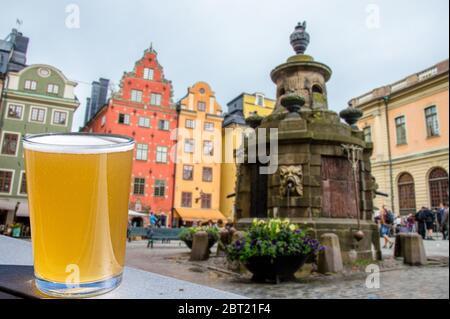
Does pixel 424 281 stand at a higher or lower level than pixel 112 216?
lower

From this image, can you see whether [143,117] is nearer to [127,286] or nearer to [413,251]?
[127,286]

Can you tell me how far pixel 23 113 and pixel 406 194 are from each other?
94.2 feet

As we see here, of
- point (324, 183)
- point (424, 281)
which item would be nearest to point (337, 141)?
point (324, 183)

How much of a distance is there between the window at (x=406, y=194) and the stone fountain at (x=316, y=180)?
18582mm

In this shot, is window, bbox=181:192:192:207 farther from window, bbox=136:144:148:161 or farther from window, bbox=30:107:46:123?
window, bbox=30:107:46:123

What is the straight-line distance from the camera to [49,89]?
6.15ft

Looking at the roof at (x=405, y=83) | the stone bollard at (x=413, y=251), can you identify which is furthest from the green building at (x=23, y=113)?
the roof at (x=405, y=83)

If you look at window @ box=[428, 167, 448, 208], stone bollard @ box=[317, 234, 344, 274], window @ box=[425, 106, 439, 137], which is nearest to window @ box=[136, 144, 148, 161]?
stone bollard @ box=[317, 234, 344, 274]

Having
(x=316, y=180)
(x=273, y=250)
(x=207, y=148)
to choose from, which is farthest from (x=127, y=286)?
(x=316, y=180)

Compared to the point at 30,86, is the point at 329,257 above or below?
below

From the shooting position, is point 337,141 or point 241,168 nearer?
point 337,141

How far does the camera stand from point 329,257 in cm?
703
